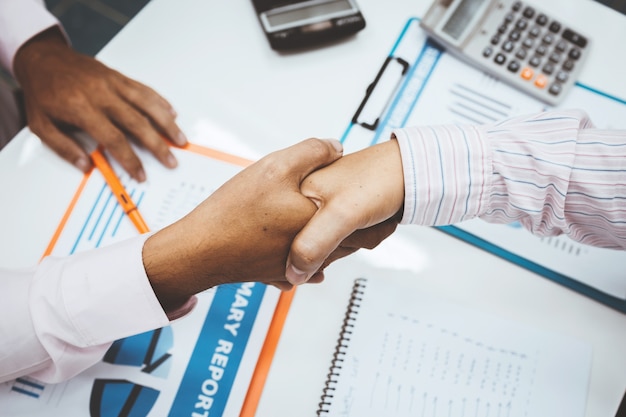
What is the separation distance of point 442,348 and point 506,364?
7cm

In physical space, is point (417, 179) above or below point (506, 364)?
above

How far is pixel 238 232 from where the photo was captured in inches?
18.7

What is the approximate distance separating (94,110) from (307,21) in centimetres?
31

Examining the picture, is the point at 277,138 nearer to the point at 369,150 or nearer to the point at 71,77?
the point at 369,150

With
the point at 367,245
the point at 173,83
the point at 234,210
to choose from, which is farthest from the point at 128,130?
the point at 367,245

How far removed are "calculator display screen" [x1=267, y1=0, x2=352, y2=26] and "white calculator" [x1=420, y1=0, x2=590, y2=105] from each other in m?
0.12

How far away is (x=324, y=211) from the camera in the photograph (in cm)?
46

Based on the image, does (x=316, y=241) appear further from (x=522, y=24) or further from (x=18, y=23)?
(x=18, y=23)

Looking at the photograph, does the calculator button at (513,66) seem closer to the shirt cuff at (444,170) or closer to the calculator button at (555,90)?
the calculator button at (555,90)

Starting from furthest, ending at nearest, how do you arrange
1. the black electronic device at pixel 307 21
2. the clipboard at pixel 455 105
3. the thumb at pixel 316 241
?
the black electronic device at pixel 307 21
the clipboard at pixel 455 105
the thumb at pixel 316 241

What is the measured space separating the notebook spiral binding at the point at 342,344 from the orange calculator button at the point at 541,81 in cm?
35

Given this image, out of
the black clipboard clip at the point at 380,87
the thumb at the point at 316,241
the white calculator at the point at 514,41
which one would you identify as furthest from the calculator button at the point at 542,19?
the thumb at the point at 316,241

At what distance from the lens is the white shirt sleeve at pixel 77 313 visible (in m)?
0.48

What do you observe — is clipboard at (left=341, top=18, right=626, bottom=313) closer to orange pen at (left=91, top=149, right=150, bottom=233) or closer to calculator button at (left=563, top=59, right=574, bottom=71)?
calculator button at (left=563, top=59, right=574, bottom=71)
